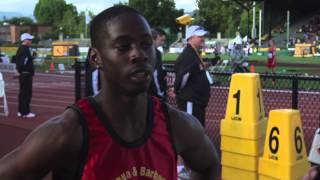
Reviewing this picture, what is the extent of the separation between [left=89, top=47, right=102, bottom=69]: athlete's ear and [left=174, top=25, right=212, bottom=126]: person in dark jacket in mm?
5106

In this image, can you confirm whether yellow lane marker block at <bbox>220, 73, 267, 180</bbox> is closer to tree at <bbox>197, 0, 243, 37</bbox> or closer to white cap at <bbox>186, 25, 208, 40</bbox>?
white cap at <bbox>186, 25, 208, 40</bbox>

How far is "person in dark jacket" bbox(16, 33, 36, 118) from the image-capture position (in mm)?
12156

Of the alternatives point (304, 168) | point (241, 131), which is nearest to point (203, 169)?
point (304, 168)

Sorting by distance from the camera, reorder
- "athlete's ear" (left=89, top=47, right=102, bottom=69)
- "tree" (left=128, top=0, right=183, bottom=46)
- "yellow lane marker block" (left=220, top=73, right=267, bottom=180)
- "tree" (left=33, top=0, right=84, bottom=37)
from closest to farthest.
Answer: "athlete's ear" (left=89, top=47, right=102, bottom=69)
"yellow lane marker block" (left=220, top=73, right=267, bottom=180)
"tree" (left=128, top=0, right=183, bottom=46)
"tree" (left=33, top=0, right=84, bottom=37)

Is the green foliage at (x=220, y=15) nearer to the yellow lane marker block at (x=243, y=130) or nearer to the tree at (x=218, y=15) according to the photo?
the tree at (x=218, y=15)

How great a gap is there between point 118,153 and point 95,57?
0.32 meters

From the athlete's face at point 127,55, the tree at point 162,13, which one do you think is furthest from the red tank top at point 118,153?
the tree at point 162,13

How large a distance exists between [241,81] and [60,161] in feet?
14.1

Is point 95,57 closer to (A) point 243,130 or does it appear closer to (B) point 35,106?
(A) point 243,130

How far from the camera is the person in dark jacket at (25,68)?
12156mm

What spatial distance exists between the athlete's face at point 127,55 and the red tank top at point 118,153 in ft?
0.38

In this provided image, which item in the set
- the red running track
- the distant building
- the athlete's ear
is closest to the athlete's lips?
the athlete's ear

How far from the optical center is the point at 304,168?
207 inches

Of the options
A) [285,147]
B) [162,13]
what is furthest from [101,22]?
[162,13]
